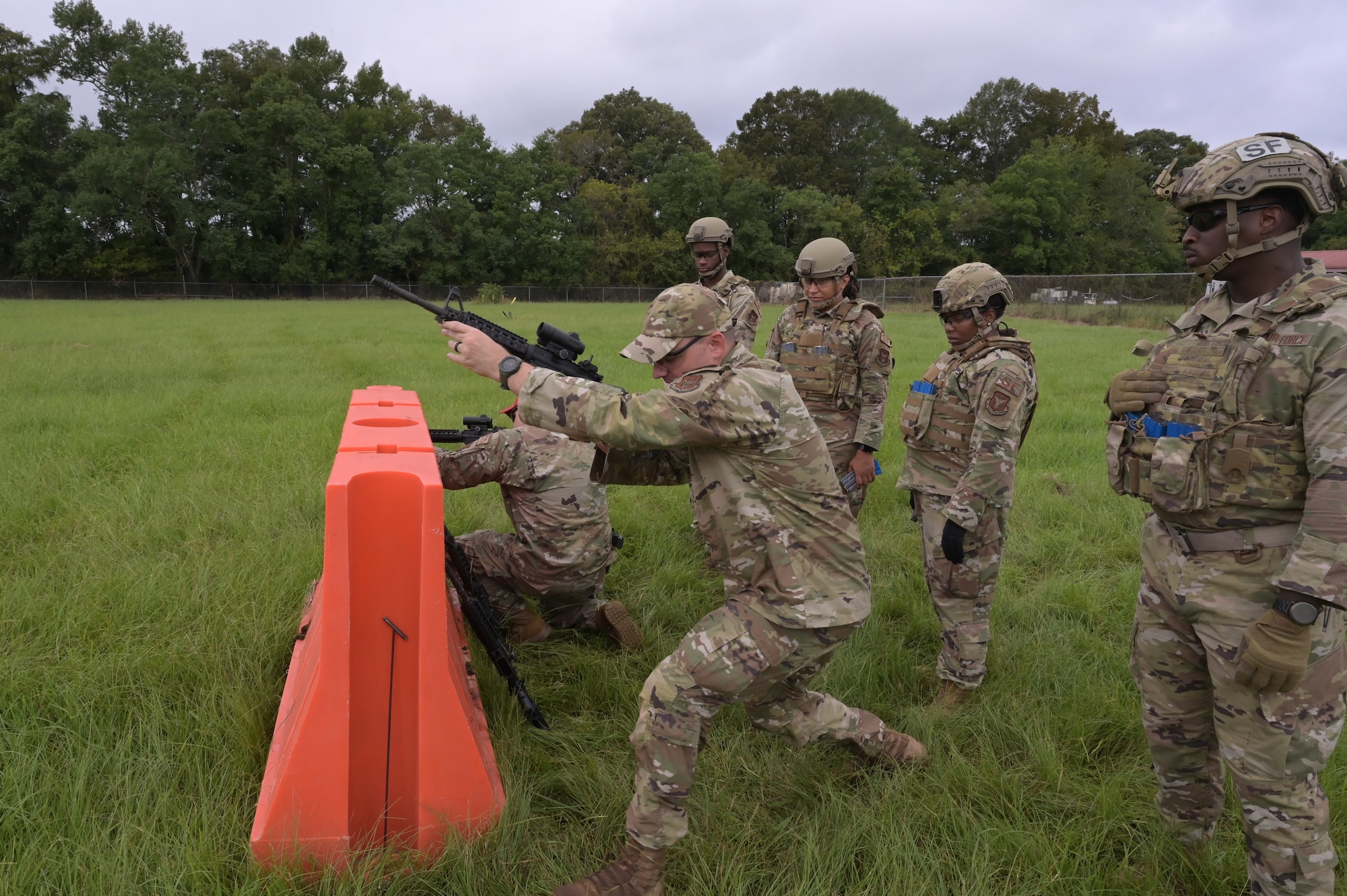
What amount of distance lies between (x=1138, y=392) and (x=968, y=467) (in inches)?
41.3

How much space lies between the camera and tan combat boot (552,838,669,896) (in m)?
2.40

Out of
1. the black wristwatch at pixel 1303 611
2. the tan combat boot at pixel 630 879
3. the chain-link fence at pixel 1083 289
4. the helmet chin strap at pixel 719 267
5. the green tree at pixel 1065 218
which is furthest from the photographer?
the green tree at pixel 1065 218

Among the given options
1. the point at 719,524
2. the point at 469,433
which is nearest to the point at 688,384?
the point at 719,524

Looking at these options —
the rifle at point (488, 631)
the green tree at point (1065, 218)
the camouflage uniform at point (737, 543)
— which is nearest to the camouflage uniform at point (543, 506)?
the rifle at point (488, 631)

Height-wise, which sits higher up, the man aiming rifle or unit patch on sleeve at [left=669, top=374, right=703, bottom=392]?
unit patch on sleeve at [left=669, top=374, right=703, bottom=392]

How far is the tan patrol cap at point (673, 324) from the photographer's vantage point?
253cm

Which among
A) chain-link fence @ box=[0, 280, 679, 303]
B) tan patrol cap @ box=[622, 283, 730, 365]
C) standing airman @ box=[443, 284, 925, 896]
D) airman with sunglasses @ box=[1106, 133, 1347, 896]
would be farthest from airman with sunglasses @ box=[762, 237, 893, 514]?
chain-link fence @ box=[0, 280, 679, 303]

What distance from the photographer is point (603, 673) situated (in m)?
3.73

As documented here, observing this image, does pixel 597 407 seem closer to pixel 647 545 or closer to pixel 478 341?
pixel 478 341

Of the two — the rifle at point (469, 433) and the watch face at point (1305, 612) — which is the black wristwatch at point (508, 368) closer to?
the rifle at point (469, 433)

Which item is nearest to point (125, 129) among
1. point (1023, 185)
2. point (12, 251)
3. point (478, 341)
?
point (12, 251)

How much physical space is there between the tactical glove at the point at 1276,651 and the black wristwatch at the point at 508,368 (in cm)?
216

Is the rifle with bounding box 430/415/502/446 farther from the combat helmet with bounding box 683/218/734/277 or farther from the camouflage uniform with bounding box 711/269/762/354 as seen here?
the combat helmet with bounding box 683/218/734/277

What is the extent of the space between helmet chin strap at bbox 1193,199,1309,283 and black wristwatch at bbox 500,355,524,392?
6.48 feet
